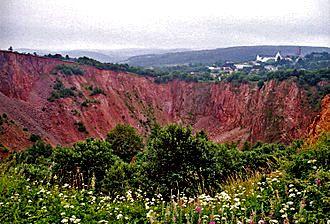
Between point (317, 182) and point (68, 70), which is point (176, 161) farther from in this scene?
point (68, 70)

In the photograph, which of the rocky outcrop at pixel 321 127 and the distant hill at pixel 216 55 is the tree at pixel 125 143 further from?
the distant hill at pixel 216 55

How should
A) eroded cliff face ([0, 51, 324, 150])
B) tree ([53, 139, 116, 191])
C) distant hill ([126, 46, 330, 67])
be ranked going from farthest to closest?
distant hill ([126, 46, 330, 67]), eroded cliff face ([0, 51, 324, 150]), tree ([53, 139, 116, 191])

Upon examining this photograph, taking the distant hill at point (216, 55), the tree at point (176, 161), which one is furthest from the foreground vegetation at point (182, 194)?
the distant hill at point (216, 55)

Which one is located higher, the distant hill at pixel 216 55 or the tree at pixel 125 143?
the distant hill at pixel 216 55

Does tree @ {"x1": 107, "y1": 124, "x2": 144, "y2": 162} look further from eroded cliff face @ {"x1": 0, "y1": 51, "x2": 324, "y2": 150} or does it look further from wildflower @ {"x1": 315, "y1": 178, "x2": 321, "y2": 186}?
wildflower @ {"x1": 315, "y1": 178, "x2": 321, "y2": 186}

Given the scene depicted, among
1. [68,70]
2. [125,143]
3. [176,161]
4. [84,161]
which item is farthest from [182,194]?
[68,70]

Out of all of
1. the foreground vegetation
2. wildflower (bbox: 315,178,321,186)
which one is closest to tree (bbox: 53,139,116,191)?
the foreground vegetation
